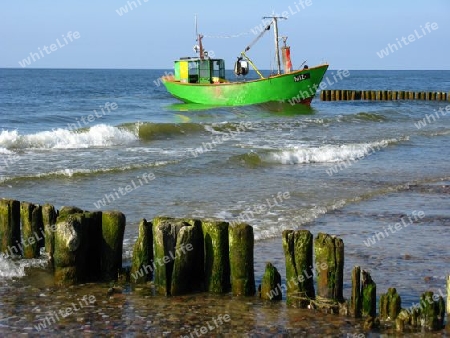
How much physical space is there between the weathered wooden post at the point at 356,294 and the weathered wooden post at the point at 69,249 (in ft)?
11.8

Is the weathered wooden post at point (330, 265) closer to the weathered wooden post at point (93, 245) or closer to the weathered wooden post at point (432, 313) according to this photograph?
the weathered wooden post at point (432, 313)

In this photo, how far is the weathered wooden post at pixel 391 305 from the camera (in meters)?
8.53

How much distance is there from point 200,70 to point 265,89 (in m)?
5.13

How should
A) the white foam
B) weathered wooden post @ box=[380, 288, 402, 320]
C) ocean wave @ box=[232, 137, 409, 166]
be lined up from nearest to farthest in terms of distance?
1. weathered wooden post @ box=[380, 288, 402, 320]
2. ocean wave @ box=[232, 137, 409, 166]
3. the white foam

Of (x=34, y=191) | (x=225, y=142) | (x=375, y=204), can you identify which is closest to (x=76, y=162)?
(x=34, y=191)

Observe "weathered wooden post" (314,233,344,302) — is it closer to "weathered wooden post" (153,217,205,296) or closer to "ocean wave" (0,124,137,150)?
A: "weathered wooden post" (153,217,205,296)

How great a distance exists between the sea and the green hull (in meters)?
6.46

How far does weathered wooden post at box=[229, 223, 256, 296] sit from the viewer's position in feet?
31.0

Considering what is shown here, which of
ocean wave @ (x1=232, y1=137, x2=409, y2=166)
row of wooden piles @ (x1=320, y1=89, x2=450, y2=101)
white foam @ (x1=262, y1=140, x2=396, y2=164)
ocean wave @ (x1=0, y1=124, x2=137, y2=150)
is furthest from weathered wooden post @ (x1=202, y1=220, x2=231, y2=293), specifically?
row of wooden piles @ (x1=320, y1=89, x2=450, y2=101)

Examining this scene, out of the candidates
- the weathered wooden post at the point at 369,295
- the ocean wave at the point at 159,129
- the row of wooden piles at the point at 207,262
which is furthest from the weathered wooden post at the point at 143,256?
the ocean wave at the point at 159,129

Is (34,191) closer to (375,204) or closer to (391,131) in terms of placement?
(375,204)

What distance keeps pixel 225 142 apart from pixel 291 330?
821 inches

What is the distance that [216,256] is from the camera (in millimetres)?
9664

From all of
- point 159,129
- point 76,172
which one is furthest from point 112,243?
point 159,129
